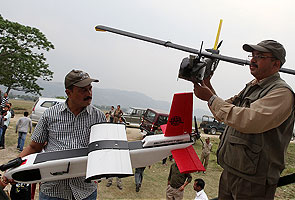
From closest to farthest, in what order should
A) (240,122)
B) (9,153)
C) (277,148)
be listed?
(240,122) → (277,148) → (9,153)

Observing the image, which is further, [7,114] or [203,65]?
[7,114]

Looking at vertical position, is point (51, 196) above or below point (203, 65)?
below

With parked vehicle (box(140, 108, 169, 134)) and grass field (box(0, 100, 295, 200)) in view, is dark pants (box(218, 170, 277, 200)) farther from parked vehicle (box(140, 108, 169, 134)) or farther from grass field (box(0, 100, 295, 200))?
parked vehicle (box(140, 108, 169, 134))

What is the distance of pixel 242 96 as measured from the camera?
2.29 m

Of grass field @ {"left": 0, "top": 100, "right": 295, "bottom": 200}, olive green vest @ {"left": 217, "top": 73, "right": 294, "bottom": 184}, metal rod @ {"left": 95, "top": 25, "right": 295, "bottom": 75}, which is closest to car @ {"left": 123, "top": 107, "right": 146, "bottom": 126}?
grass field @ {"left": 0, "top": 100, "right": 295, "bottom": 200}

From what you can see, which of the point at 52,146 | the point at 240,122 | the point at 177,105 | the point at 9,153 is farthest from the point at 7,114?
the point at 240,122

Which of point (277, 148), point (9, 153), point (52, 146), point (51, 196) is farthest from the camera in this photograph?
point (9, 153)

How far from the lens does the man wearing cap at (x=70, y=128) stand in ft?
7.20

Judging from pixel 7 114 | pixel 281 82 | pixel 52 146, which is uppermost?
pixel 281 82

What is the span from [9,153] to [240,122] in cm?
851

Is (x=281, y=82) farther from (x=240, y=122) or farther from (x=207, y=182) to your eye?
(x=207, y=182)

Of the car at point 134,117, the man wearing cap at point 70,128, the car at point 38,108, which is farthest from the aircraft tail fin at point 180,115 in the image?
the car at point 134,117

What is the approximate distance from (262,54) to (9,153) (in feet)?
28.5

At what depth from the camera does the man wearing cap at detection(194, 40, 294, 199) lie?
5.68 ft
